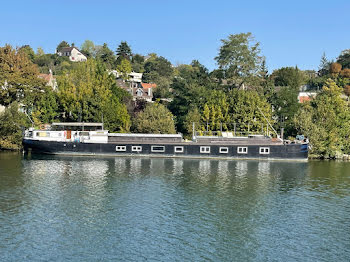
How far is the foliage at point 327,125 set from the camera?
81637mm

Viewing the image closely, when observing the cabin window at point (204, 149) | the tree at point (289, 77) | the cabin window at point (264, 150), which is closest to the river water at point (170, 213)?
the cabin window at point (264, 150)

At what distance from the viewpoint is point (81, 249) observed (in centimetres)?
3100

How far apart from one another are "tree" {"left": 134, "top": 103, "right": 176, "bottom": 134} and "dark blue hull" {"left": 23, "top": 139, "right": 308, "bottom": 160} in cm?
1088

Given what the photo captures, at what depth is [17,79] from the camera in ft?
286

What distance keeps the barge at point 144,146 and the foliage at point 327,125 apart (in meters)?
7.93

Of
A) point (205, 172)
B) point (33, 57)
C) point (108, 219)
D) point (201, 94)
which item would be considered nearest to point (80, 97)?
point (201, 94)

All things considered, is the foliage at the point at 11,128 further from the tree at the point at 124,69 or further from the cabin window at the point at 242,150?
the tree at the point at 124,69

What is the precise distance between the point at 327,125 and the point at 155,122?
117 ft

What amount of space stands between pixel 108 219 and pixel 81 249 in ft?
23.8

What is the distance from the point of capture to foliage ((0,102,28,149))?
82.3 metres

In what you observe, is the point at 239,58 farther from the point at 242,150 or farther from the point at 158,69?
the point at 158,69

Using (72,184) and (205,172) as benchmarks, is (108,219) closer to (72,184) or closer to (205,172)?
(72,184)

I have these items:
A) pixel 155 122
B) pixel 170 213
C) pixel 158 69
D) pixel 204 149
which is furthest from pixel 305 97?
pixel 170 213

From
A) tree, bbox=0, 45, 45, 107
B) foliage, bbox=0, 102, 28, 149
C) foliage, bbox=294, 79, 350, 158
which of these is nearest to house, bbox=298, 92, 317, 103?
foliage, bbox=294, 79, 350, 158
